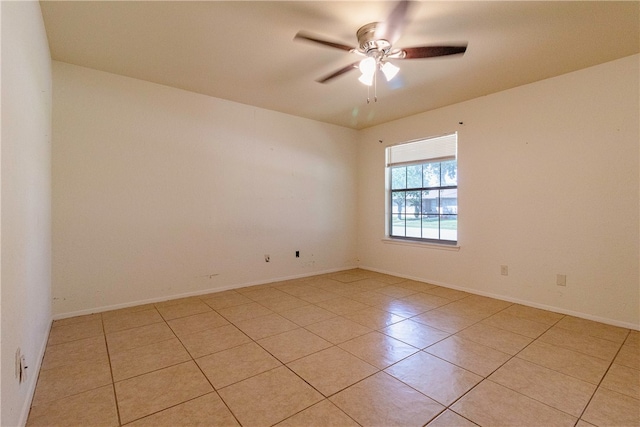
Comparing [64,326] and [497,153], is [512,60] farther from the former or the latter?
[64,326]

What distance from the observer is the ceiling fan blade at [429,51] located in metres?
2.10

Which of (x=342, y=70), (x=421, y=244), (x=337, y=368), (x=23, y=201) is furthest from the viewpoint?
(x=421, y=244)

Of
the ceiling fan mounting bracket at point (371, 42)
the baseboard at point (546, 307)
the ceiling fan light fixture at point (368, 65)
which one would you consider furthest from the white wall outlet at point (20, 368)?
the baseboard at point (546, 307)

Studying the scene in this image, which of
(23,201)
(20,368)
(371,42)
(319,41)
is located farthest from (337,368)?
(371,42)

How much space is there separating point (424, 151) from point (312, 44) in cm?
273

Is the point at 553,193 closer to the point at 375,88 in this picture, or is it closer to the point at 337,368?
the point at 375,88

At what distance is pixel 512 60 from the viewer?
2857 millimetres

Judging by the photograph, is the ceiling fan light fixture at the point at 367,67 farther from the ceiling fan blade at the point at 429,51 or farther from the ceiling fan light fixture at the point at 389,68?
the ceiling fan blade at the point at 429,51

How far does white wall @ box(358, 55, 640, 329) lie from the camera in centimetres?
284

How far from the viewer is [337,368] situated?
207 cm

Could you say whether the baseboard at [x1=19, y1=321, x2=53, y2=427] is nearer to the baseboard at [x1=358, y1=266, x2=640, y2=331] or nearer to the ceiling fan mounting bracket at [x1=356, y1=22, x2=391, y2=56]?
the ceiling fan mounting bracket at [x1=356, y1=22, x2=391, y2=56]

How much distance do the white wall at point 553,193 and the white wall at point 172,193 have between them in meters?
2.01

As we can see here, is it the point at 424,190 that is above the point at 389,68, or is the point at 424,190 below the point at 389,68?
below

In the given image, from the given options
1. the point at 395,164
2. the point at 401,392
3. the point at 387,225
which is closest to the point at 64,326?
the point at 401,392
